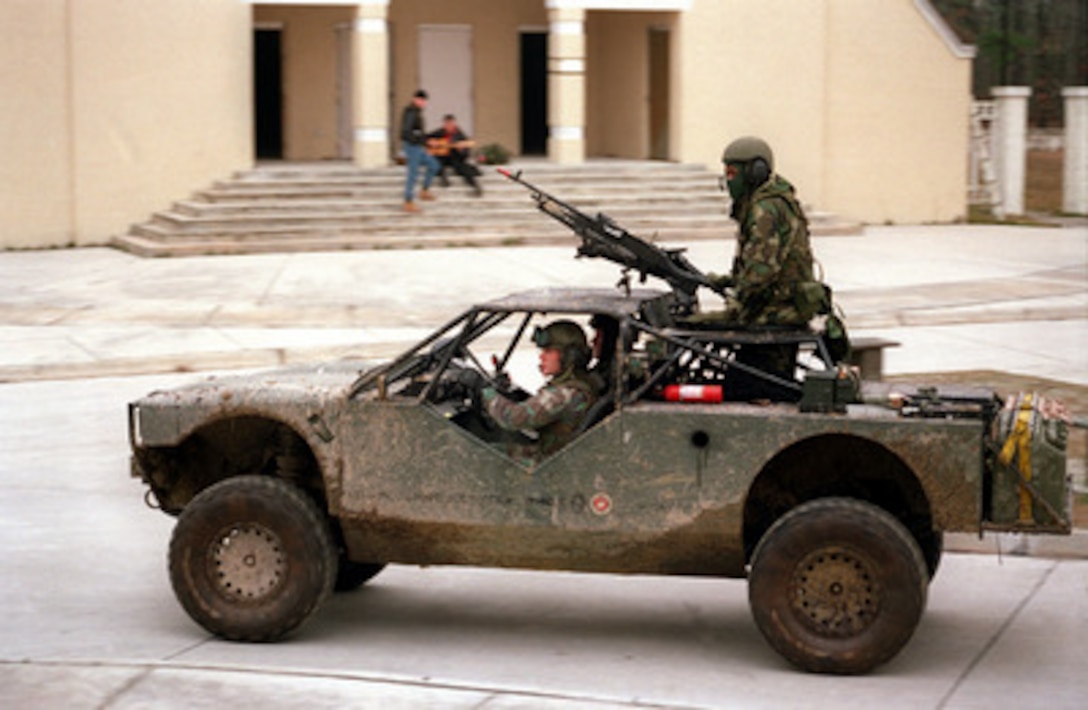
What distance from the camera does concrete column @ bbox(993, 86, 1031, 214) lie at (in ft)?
104

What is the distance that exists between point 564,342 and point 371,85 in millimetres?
21057

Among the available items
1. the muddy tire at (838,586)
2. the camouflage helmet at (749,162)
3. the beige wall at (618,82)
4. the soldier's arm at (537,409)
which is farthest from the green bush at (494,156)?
the muddy tire at (838,586)

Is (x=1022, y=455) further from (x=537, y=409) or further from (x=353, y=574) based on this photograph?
(x=353, y=574)

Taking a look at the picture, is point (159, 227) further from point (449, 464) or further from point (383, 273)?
point (449, 464)

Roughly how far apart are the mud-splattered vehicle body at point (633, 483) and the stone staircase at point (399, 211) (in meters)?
17.6

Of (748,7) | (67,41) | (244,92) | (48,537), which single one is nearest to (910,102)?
(748,7)

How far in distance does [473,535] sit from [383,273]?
15.2 m

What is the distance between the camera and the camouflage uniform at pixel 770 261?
8875 mm

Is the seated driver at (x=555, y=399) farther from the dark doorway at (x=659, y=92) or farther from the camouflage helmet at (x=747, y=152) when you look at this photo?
the dark doorway at (x=659, y=92)

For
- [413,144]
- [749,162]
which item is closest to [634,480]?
[749,162]

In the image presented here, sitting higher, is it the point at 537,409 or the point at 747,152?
the point at 747,152

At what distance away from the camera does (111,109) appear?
1093 inches

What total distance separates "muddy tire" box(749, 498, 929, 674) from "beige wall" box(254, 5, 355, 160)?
959 inches

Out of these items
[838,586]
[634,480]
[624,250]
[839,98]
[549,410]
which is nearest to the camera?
[838,586]
